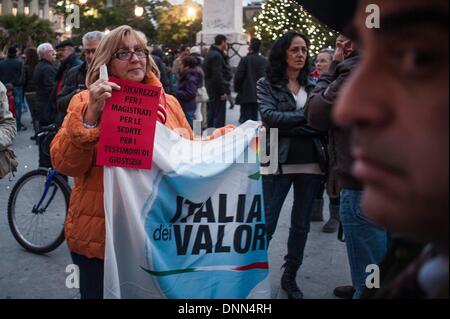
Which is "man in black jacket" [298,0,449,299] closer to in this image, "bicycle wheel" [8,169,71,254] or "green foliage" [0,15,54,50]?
"bicycle wheel" [8,169,71,254]

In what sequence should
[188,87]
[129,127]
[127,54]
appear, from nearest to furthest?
1. [129,127]
2. [127,54]
3. [188,87]

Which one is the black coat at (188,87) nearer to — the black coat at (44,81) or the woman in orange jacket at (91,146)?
the black coat at (44,81)

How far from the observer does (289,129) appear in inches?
173

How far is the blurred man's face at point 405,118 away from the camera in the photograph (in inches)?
25.7

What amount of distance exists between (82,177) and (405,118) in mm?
2403

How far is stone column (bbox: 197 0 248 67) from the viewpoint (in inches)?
972

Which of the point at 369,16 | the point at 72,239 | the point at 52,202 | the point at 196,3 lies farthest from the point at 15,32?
the point at 369,16

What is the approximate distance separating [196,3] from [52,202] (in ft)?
158

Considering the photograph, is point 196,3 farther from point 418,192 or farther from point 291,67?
point 418,192

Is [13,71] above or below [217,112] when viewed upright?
above

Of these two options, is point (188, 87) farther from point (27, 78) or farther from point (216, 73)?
point (27, 78)

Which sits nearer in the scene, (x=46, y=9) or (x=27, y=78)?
(x=27, y=78)

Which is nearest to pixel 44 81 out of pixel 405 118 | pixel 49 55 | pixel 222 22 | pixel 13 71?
pixel 49 55

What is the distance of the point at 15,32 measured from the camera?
32906 millimetres
